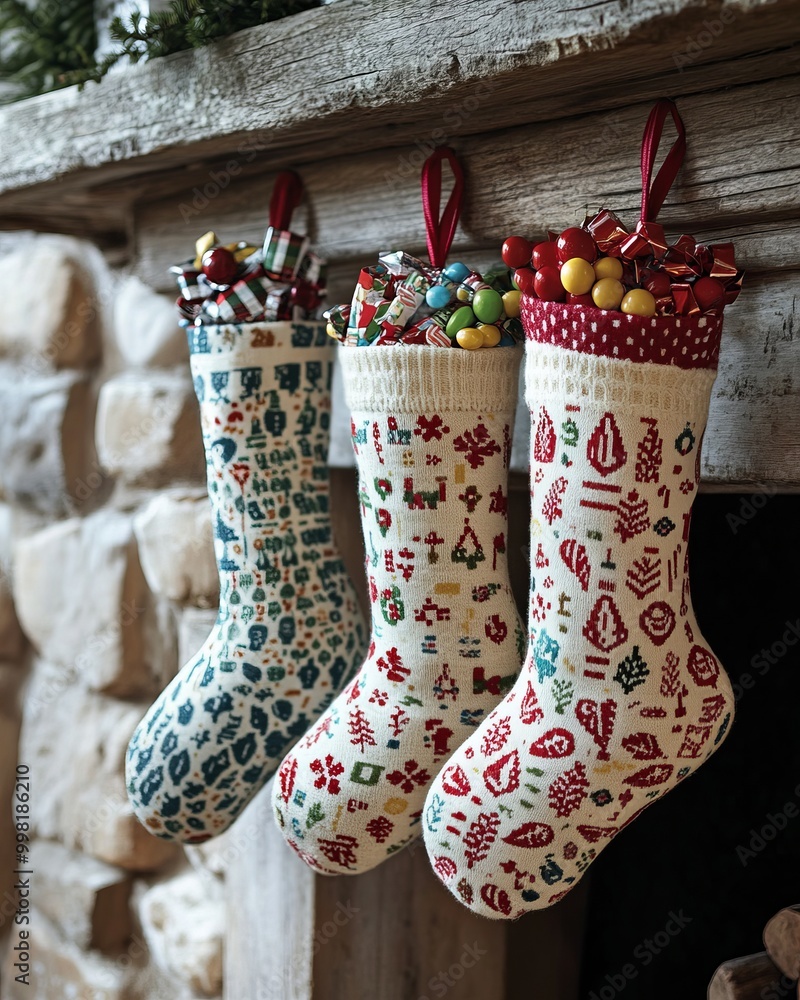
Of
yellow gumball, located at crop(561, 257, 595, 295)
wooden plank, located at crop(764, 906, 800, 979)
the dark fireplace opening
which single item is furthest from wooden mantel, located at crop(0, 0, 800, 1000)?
wooden plank, located at crop(764, 906, 800, 979)

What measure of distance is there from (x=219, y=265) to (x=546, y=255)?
0.32 meters

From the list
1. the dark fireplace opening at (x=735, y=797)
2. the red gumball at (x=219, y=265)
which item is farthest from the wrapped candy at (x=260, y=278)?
the dark fireplace opening at (x=735, y=797)

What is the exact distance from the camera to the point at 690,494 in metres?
0.69

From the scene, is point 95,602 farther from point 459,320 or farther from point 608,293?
point 608,293

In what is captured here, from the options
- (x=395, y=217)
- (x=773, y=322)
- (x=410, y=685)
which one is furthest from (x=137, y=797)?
(x=773, y=322)

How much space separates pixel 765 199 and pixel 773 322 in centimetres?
9

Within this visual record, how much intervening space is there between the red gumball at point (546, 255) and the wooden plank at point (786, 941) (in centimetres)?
57

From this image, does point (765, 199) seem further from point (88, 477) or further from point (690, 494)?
point (88, 477)

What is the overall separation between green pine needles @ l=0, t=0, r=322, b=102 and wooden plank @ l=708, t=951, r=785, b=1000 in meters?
0.88

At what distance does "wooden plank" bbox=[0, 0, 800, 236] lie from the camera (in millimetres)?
588

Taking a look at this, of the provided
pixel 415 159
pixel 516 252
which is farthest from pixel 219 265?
pixel 516 252

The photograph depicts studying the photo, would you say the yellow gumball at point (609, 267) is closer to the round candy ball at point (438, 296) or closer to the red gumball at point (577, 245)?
the red gumball at point (577, 245)

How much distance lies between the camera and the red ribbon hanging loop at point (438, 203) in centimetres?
77

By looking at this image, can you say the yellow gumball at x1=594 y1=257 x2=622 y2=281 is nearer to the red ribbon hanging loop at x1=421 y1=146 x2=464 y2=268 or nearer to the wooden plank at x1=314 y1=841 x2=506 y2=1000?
the red ribbon hanging loop at x1=421 y1=146 x2=464 y2=268
